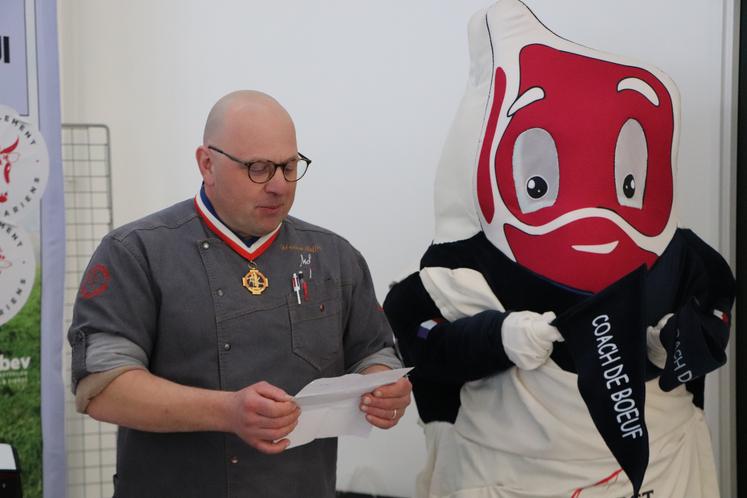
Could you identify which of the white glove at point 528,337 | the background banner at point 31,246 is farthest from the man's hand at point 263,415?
the background banner at point 31,246

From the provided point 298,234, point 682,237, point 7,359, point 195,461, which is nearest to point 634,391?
point 682,237

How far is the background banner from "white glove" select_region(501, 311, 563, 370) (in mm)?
1401

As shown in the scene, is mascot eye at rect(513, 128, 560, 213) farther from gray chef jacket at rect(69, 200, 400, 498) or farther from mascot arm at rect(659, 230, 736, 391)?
gray chef jacket at rect(69, 200, 400, 498)

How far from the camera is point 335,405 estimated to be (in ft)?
5.11

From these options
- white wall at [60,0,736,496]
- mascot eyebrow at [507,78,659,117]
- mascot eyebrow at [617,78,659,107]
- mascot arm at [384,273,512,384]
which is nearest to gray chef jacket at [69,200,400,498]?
mascot arm at [384,273,512,384]

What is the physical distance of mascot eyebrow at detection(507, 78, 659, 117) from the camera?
2.10 meters

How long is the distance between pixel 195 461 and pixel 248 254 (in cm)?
38

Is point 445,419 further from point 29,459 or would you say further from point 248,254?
point 29,459

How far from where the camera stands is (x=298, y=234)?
1753mm

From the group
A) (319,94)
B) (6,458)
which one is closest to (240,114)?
(6,458)

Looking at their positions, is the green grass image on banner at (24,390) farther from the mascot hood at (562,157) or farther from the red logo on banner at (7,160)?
the mascot hood at (562,157)

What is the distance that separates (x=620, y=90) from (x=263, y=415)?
123 cm

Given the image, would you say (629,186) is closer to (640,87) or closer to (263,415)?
(640,87)

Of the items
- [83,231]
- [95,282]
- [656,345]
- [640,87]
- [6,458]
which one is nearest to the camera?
[95,282]
